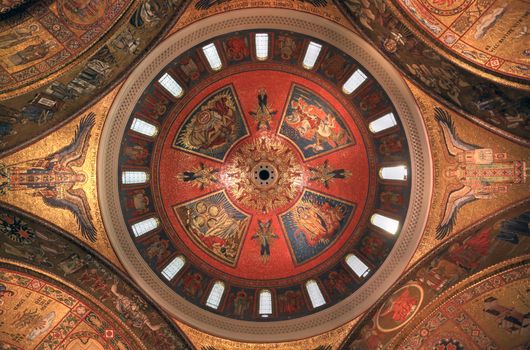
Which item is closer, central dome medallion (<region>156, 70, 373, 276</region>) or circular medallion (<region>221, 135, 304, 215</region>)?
central dome medallion (<region>156, 70, 373, 276</region>)

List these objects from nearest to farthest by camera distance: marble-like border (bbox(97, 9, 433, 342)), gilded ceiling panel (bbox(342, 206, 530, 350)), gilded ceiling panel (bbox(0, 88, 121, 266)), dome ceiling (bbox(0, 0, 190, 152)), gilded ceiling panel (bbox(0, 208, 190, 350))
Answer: dome ceiling (bbox(0, 0, 190, 152))
gilded ceiling panel (bbox(342, 206, 530, 350))
gilded ceiling panel (bbox(0, 88, 121, 266))
gilded ceiling panel (bbox(0, 208, 190, 350))
marble-like border (bbox(97, 9, 433, 342))

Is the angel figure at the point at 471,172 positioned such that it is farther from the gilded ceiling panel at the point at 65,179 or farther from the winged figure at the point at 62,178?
the winged figure at the point at 62,178

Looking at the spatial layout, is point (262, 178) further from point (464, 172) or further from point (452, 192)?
point (464, 172)

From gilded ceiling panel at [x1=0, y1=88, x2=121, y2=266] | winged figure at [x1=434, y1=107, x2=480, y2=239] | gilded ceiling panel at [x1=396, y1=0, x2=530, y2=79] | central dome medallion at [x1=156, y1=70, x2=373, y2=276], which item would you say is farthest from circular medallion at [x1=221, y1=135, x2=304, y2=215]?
gilded ceiling panel at [x1=396, y1=0, x2=530, y2=79]

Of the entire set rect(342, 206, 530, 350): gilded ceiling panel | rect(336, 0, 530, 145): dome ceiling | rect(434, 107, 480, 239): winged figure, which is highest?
rect(336, 0, 530, 145): dome ceiling

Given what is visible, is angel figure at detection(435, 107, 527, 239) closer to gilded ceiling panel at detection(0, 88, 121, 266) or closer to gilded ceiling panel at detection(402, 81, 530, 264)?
gilded ceiling panel at detection(402, 81, 530, 264)

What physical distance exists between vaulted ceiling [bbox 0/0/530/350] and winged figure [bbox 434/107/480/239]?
0.16ft

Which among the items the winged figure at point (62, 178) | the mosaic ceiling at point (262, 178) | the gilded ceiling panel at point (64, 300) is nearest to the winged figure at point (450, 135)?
the mosaic ceiling at point (262, 178)

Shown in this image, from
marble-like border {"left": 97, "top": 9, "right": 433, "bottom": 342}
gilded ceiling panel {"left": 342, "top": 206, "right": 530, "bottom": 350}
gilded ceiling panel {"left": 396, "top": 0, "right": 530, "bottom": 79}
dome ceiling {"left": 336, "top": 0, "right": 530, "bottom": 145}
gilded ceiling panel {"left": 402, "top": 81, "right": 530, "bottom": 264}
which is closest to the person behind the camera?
gilded ceiling panel {"left": 396, "top": 0, "right": 530, "bottom": 79}

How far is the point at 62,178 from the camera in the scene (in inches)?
552

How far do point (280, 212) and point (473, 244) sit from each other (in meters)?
7.12

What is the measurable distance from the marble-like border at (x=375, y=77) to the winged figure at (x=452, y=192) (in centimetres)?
65

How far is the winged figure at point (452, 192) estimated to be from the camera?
13.6 metres

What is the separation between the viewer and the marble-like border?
14258mm
